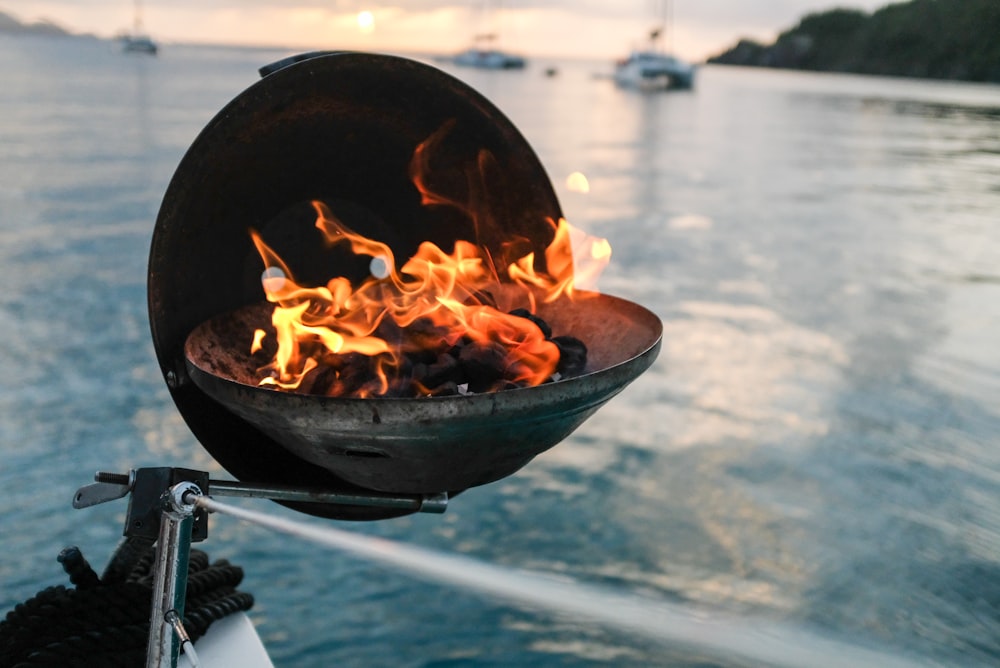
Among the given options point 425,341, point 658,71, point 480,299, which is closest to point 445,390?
point 425,341

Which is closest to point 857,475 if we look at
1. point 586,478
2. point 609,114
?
point 586,478

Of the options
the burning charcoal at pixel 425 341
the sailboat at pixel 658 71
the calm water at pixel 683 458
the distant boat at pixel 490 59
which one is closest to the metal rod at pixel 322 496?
the burning charcoal at pixel 425 341

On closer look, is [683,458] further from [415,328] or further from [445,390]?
[445,390]

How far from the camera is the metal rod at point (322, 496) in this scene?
2.13 meters

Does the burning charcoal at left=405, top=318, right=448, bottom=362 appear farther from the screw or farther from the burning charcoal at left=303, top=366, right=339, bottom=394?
the screw

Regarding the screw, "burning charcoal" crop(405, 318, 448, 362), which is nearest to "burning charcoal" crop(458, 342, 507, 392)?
"burning charcoal" crop(405, 318, 448, 362)

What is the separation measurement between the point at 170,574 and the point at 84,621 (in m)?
0.55

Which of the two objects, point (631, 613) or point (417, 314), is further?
point (631, 613)

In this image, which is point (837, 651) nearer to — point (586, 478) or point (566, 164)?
Result: point (586, 478)

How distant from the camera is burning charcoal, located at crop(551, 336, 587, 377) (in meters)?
2.51

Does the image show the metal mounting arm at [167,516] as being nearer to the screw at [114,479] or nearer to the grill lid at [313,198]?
the screw at [114,479]

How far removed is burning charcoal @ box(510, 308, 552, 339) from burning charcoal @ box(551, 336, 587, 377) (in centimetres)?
3

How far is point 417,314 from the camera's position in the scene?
8.44 feet

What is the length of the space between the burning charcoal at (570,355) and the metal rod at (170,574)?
102 cm
